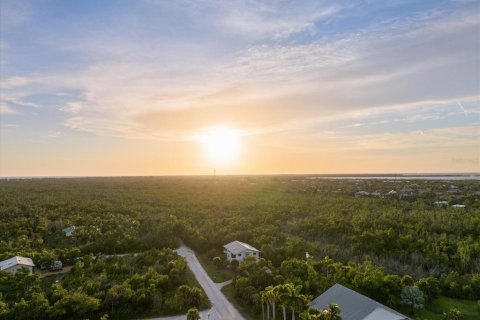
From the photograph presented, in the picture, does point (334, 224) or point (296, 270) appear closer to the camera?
point (296, 270)

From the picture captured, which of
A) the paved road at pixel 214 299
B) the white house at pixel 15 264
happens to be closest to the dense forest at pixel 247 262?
the paved road at pixel 214 299

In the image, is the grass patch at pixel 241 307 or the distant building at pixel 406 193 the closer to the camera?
the grass patch at pixel 241 307

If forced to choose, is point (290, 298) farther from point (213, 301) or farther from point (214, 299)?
point (214, 299)

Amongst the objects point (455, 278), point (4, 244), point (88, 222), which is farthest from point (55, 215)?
point (455, 278)

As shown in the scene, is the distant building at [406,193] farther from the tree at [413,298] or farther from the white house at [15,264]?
the white house at [15,264]

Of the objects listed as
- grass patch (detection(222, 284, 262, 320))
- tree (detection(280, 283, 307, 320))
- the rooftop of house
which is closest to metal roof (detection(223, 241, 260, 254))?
grass patch (detection(222, 284, 262, 320))

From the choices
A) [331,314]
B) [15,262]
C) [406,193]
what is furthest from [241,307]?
[406,193]

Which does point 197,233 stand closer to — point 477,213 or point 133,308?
Answer: point 133,308

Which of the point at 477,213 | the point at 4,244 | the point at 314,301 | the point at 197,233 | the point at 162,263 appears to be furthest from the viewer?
the point at 477,213
